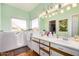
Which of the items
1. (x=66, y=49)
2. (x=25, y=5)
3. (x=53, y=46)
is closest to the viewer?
(x=66, y=49)

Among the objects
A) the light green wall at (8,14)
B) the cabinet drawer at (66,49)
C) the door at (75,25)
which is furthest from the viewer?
the light green wall at (8,14)

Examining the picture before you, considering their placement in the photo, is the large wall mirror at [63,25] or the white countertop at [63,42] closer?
the white countertop at [63,42]

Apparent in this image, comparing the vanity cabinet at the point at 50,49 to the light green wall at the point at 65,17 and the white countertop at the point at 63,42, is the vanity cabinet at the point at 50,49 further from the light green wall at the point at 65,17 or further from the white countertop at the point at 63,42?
the light green wall at the point at 65,17

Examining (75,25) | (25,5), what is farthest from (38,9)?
(75,25)

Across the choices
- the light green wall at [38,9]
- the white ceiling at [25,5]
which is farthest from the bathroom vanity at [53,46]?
the white ceiling at [25,5]

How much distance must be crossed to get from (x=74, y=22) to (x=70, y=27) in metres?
0.08

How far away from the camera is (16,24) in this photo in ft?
4.55

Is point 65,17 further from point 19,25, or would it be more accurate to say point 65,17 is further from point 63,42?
point 19,25

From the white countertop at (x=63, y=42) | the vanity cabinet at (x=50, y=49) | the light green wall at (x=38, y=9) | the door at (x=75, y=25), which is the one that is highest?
the light green wall at (x=38, y=9)

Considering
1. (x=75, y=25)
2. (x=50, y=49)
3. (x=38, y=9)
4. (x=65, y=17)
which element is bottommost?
(x=50, y=49)

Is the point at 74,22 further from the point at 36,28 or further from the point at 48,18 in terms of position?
the point at 36,28

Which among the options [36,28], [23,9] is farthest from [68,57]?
[23,9]

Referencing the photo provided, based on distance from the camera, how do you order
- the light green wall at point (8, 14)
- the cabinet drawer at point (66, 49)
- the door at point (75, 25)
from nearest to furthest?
the cabinet drawer at point (66, 49), the door at point (75, 25), the light green wall at point (8, 14)

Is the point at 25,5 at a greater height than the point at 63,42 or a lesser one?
greater
